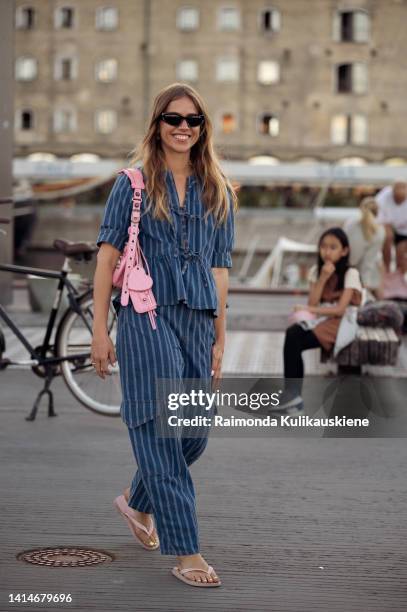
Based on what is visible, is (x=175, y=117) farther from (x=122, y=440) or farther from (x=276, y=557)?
(x=122, y=440)

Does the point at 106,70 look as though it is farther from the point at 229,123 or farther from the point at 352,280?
the point at 352,280

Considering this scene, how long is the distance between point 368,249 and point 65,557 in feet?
31.5

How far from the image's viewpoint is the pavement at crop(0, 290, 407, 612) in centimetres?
516

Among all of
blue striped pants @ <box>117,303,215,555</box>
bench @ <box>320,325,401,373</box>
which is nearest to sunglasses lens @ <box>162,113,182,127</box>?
blue striped pants @ <box>117,303,215,555</box>

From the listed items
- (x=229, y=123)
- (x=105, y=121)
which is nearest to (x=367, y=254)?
(x=229, y=123)

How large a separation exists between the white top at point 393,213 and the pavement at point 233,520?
24.1ft

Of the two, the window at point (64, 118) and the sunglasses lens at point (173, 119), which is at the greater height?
the window at point (64, 118)

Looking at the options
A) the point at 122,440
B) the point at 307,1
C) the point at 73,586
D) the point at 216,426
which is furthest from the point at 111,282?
the point at 307,1

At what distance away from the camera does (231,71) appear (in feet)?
251

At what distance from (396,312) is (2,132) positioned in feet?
21.3

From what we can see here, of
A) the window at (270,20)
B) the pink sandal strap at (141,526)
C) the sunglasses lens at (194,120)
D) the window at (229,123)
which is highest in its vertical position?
the window at (270,20)

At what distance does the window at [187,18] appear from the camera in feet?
251

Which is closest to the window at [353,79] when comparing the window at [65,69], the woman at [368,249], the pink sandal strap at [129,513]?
the window at [65,69]

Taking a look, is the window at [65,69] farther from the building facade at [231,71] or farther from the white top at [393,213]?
the white top at [393,213]
